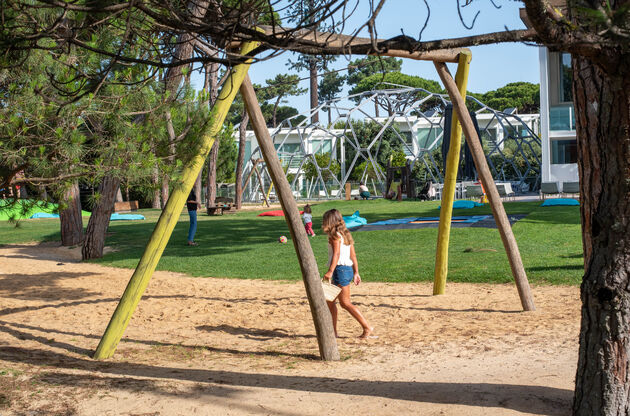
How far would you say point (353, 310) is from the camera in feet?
21.3

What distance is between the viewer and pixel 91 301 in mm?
9008

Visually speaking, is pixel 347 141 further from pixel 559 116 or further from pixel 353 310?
pixel 353 310

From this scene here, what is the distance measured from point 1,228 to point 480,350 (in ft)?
71.1

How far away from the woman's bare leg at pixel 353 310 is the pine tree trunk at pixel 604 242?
315cm

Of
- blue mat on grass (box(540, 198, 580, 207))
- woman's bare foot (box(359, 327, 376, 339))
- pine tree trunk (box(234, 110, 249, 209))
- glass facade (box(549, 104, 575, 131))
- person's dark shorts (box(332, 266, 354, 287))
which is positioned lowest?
woman's bare foot (box(359, 327, 376, 339))

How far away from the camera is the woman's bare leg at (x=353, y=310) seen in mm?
6508

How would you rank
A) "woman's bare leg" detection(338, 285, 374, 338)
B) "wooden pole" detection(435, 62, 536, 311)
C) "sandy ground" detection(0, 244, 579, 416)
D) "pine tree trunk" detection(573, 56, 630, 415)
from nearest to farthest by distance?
"pine tree trunk" detection(573, 56, 630, 415)
"sandy ground" detection(0, 244, 579, 416)
"woman's bare leg" detection(338, 285, 374, 338)
"wooden pole" detection(435, 62, 536, 311)

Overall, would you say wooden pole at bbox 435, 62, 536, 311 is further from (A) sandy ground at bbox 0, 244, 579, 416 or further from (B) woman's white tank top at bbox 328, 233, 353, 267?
(B) woman's white tank top at bbox 328, 233, 353, 267

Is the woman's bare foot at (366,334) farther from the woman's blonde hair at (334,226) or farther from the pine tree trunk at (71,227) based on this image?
the pine tree trunk at (71,227)

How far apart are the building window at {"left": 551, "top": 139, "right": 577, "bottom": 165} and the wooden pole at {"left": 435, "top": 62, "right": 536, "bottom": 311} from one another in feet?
89.1

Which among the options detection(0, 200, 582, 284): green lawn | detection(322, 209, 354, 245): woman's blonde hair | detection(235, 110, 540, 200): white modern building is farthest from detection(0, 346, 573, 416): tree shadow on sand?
detection(235, 110, 540, 200): white modern building

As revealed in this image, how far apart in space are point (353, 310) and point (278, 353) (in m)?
0.88

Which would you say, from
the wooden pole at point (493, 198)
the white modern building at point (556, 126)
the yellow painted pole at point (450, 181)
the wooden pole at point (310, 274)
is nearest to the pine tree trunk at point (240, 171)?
the white modern building at point (556, 126)

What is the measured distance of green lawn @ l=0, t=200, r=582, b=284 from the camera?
10.6 m
